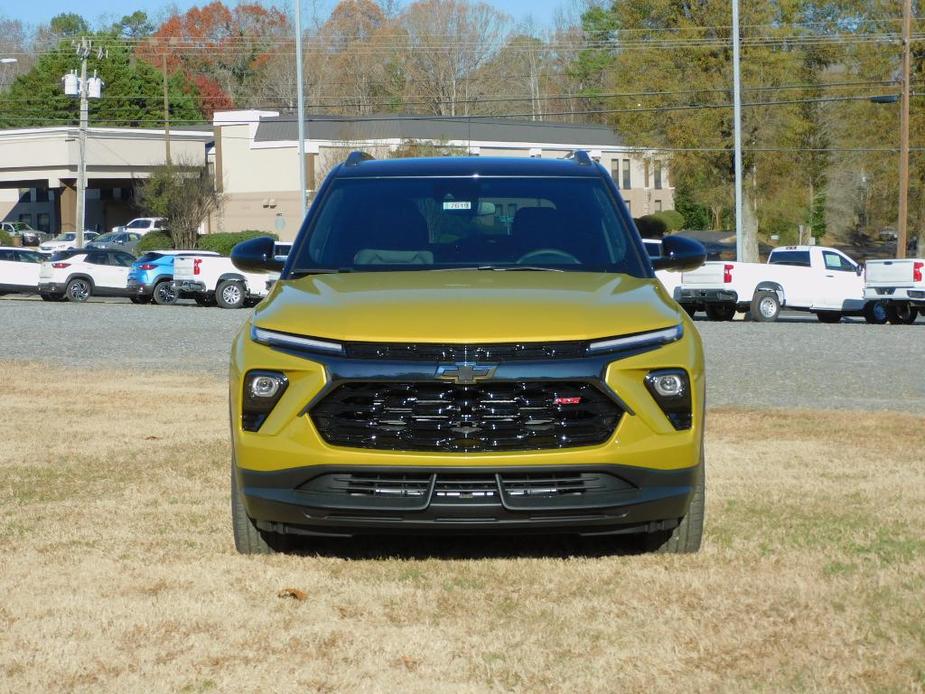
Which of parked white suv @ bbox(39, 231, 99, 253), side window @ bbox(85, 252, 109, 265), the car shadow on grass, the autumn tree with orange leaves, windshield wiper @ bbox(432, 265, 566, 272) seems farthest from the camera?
the autumn tree with orange leaves

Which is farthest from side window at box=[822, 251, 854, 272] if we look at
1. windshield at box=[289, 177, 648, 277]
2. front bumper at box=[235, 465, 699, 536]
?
front bumper at box=[235, 465, 699, 536]

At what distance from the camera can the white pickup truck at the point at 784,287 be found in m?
30.4

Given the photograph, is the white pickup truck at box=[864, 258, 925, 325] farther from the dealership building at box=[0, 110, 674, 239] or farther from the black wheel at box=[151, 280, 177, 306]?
the dealership building at box=[0, 110, 674, 239]

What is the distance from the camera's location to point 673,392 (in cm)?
597

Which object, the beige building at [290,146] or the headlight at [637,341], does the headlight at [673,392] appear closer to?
the headlight at [637,341]

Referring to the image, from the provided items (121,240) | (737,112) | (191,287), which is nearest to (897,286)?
(737,112)

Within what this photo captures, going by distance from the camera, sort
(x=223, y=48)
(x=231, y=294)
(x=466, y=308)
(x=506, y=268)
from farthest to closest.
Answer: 1. (x=223, y=48)
2. (x=231, y=294)
3. (x=506, y=268)
4. (x=466, y=308)

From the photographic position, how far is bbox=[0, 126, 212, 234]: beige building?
79.9 m

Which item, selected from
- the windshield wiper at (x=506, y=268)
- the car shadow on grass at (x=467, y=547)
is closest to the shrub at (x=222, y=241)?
the windshield wiper at (x=506, y=268)

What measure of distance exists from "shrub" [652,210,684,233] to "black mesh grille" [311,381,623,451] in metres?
77.2

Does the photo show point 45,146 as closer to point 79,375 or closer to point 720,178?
point 720,178

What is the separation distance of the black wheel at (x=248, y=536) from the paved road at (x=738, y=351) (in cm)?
758

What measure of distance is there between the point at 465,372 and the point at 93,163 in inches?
3122

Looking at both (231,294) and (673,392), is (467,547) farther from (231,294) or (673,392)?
(231,294)
